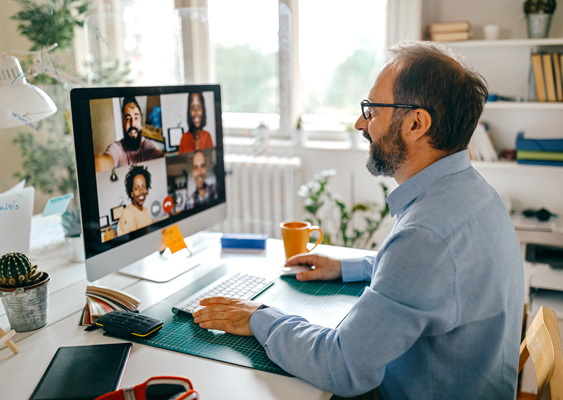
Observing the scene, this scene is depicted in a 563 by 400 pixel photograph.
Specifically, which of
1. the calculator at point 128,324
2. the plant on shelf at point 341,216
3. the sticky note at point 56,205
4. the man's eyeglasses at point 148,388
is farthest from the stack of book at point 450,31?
the man's eyeglasses at point 148,388

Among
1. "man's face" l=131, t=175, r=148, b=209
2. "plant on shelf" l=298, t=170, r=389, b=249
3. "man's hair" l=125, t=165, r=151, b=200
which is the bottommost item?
"plant on shelf" l=298, t=170, r=389, b=249

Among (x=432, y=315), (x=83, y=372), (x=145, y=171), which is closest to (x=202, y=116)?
(x=145, y=171)

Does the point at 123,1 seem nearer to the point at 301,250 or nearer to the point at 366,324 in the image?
the point at 301,250

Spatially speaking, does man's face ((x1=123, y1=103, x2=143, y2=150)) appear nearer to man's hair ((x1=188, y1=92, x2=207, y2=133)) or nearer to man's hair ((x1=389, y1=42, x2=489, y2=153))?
man's hair ((x1=188, y1=92, x2=207, y2=133))

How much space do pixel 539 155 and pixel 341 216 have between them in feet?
3.40

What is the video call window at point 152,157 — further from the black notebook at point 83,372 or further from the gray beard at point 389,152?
the gray beard at point 389,152

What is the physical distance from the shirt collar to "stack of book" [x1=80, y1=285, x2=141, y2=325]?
679 millimetres

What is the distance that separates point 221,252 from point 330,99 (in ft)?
6.07

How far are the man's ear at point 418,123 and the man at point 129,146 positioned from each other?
70cm

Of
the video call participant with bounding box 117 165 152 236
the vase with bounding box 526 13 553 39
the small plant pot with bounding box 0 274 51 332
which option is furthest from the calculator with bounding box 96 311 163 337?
the vase with bounding box 526 13 553 39

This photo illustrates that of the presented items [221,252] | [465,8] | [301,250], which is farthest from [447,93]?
[465,8]

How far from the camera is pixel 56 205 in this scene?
1520 millimetres

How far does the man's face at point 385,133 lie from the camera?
3.74 feet

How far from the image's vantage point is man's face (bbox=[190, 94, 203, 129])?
159 cm
